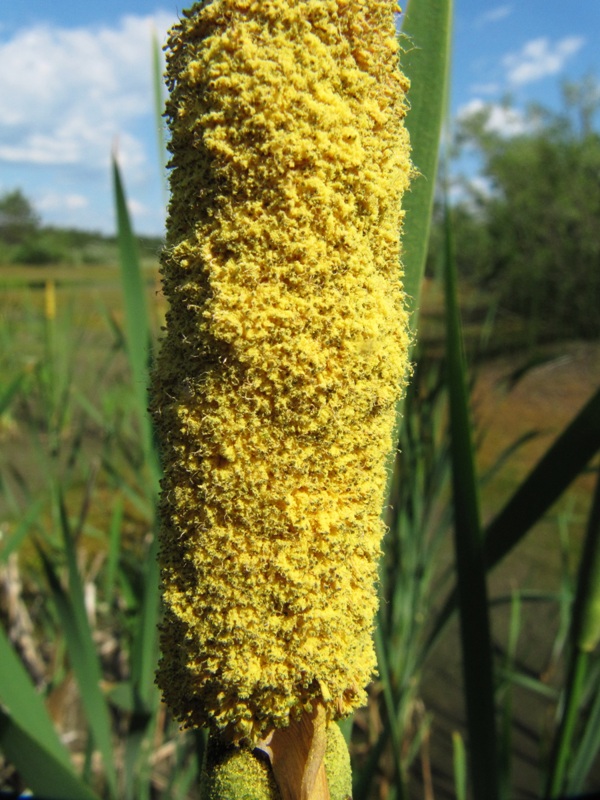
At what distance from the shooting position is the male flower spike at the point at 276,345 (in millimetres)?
289

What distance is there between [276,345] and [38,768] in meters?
0.32

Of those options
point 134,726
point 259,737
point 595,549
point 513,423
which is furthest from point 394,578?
point 513,423

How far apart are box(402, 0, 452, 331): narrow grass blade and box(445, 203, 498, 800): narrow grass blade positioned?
6 cm

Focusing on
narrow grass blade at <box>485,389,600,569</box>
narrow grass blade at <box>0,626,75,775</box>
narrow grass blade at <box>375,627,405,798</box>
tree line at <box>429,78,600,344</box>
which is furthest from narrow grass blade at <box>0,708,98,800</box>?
tree line at <box>429,78,600,344</box>

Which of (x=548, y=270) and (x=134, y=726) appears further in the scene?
(x=548, y=270)

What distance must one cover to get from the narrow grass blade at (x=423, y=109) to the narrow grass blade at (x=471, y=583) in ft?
0.20

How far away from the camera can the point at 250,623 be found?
0.31 meters

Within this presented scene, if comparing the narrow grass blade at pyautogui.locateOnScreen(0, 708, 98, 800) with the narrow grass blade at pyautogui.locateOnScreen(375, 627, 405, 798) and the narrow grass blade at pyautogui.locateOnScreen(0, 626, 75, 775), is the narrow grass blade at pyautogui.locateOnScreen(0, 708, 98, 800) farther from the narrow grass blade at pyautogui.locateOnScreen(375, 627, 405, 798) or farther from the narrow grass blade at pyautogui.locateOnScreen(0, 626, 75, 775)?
the narrow grass blade at pyautogui.locateOnScreen(375, 627, 405, 798)

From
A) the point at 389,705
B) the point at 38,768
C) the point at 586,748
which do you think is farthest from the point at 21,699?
the point at 586,748

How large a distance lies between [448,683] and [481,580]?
1877 millimetres

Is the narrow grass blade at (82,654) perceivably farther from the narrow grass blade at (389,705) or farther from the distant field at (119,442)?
the narrow grass blade at (389,705)

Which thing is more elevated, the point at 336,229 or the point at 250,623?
the point at 336,229

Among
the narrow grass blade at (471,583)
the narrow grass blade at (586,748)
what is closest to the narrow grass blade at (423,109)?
the narrow grass blade at (471,583)

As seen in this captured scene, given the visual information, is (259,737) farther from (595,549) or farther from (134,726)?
(134,726)
